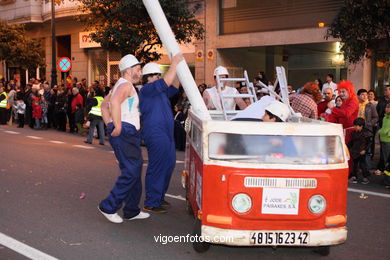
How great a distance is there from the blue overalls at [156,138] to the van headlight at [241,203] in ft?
6.03

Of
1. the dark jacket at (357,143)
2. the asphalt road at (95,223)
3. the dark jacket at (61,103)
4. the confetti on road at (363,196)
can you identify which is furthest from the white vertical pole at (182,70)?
the dark jacket at (61,103)

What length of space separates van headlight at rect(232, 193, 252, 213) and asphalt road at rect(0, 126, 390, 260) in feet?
2.18

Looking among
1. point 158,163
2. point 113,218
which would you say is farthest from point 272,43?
point 113,218

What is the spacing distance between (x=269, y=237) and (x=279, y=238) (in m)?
0.10

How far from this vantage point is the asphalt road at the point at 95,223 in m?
5.03

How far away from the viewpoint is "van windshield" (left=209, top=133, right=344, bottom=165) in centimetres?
466

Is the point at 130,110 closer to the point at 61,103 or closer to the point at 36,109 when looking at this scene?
the point at 61,103

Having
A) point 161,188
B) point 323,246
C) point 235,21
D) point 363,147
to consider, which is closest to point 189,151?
point 161,188

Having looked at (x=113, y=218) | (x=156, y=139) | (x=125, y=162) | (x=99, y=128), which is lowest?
(x=113, y=218)

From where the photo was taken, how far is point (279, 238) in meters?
4.57

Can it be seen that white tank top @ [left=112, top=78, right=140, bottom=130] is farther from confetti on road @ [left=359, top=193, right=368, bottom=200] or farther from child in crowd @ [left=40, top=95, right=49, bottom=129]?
child in crowd @ [left=40, top=95, right=49, bottom=129]

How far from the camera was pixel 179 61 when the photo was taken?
230 inches

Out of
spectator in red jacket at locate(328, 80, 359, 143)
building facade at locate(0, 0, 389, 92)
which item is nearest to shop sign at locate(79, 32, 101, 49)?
building facade at locate(0, 0, 389, 92)

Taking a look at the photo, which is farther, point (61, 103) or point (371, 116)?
point (61, 103)
